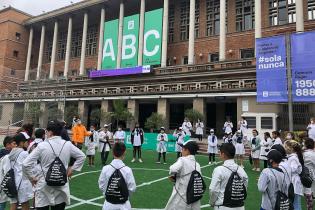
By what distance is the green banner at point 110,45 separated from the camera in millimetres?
37062

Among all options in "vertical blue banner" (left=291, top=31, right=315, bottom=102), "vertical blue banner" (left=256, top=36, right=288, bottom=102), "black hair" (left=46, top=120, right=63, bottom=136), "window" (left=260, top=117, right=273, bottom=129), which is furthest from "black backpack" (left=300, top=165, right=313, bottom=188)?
"window" (left=260, top=117, right=273, bottom=129)

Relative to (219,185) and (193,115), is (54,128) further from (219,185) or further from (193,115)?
(193,115)

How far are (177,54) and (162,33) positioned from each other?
392 cm

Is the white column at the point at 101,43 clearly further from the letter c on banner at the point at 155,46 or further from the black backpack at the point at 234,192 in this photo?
the black backpack at the point at 234,192

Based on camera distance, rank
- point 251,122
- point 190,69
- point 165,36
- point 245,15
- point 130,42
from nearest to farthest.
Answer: point 251,122 < point 190,69 < point 245,15 < point 165,36 < point 130,42

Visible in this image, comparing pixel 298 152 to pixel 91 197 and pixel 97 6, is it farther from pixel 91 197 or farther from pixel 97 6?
pixel 97 6

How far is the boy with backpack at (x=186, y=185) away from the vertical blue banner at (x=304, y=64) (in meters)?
12.0

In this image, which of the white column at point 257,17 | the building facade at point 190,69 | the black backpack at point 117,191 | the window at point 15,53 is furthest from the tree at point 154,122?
the window at point 15,53

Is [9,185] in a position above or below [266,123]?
below

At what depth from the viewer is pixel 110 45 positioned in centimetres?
3769

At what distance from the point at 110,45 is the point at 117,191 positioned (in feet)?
116

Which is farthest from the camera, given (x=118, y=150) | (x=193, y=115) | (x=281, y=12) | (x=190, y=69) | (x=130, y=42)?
(x=130, y=42)

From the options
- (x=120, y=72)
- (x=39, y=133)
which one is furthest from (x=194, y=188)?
A: (x=120, y=72)

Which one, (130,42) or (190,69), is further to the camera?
(130,42)
